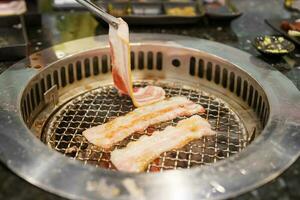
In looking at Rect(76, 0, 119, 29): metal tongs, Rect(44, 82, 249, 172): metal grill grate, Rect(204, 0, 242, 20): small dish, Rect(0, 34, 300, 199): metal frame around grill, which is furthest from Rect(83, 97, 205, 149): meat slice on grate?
Rect(204, 0, 242, 20): small dish

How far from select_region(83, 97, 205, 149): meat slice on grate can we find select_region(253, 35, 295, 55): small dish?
19.5 inches

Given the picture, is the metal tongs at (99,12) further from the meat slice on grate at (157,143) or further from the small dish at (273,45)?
the small dish at (273,45)

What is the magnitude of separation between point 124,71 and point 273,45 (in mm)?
855

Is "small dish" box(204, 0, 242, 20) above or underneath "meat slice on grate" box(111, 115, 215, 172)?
above

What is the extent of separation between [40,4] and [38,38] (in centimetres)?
58

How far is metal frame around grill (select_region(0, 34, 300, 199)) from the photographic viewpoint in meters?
1.30

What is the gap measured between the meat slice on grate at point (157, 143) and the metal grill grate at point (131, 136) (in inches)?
1.1

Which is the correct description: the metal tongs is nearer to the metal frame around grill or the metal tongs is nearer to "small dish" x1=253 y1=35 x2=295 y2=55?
the metal frame around grill

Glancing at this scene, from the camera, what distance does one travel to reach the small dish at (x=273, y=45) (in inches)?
86.4

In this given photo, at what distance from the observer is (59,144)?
1.81 m

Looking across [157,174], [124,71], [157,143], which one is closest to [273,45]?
[124,71]

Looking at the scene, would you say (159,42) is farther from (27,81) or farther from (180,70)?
(27,81)

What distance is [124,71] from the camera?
2004mm

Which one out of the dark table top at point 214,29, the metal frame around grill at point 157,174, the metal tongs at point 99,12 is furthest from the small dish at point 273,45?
the metal tongs at point 99,12
